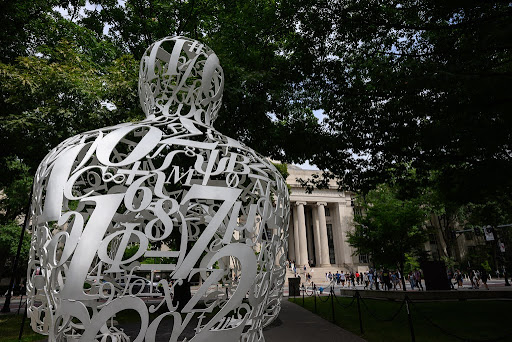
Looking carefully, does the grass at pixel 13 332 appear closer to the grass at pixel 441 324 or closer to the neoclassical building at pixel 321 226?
the grass at pixel 441 324

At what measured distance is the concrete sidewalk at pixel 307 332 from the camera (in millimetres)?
7426

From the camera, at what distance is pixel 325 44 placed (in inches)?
374

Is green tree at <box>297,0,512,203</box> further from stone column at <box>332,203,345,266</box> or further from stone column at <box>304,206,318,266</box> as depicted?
A: stone column at <box>304,206,318,266</box>

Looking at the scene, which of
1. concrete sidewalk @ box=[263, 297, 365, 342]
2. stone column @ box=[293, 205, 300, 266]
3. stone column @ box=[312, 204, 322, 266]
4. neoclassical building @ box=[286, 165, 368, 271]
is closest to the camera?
concrete sidewalk @ box=[263, 297, 365, 342]

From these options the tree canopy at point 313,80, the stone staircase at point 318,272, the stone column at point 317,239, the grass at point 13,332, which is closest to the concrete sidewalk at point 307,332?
the tree canopy at point 313,80

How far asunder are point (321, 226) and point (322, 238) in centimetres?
169

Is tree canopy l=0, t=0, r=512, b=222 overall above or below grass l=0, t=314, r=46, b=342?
above

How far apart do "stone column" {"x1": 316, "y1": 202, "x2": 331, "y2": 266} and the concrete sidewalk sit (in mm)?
34791

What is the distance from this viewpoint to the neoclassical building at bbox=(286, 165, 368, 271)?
42.3m

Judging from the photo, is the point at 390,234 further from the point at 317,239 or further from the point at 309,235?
the point at 309,235

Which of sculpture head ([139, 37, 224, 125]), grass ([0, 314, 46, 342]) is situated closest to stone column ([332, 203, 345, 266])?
grass ([0, 314, 46, 342])

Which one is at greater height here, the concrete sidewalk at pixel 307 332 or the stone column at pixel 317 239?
the stone column at pixel 317 239

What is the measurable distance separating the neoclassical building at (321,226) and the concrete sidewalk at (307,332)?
30619 millimetres

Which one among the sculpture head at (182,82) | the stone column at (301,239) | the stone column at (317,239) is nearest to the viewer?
the sculpture head at (182,82)
